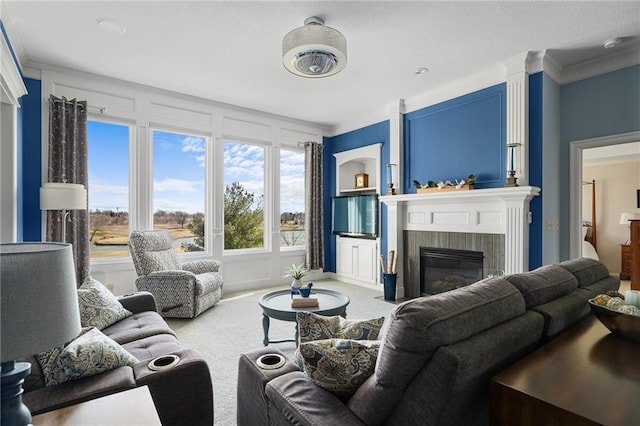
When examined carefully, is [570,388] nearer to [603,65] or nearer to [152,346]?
[152,346]

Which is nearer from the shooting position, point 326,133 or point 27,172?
point 27,172

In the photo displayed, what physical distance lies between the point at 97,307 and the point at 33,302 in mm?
1797

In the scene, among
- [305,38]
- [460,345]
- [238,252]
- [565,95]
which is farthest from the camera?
[238,252]

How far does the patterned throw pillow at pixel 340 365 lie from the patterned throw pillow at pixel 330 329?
0.26 metres

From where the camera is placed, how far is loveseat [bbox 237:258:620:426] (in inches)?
40.2

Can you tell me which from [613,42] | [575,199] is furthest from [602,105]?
[575,199]

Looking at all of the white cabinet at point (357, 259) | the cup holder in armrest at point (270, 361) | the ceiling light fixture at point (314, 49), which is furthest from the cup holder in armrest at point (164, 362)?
the white cabinet at point (357, 259)

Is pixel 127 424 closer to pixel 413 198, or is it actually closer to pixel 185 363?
pixel 185 363

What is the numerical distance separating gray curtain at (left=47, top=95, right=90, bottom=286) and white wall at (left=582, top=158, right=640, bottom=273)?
353 inches

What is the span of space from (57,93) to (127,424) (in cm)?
426

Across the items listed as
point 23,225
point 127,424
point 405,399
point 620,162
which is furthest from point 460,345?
point 620,162

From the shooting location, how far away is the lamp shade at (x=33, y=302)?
761 mm

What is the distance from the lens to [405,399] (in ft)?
3.51

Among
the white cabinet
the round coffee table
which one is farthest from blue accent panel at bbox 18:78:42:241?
the white cabinet
